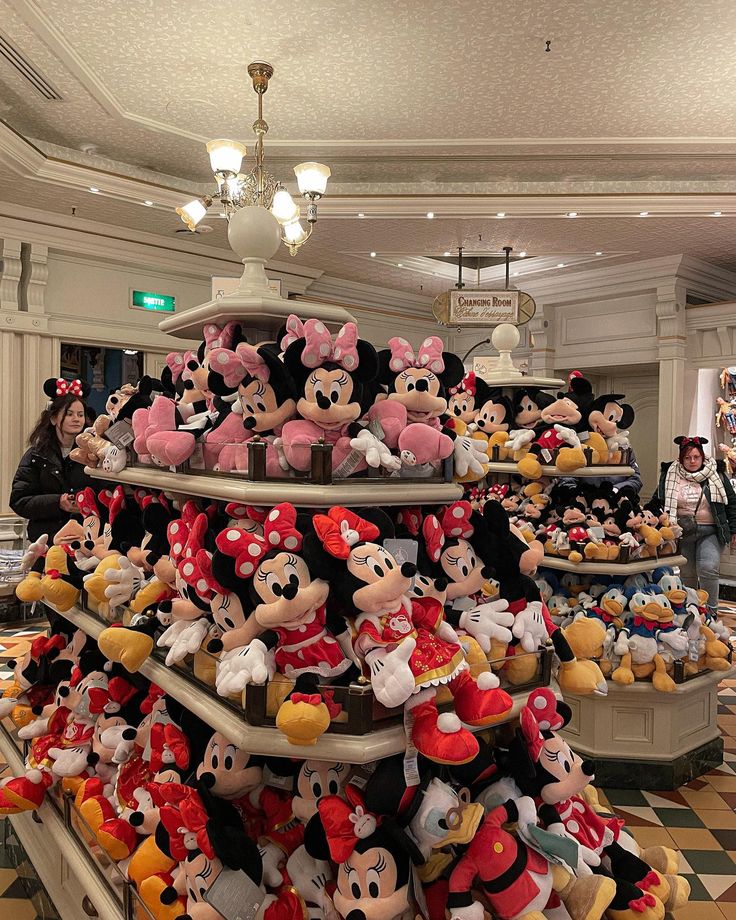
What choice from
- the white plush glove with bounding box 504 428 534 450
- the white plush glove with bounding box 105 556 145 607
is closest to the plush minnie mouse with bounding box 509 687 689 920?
the white plush glove with bounding box 105 556 145 607

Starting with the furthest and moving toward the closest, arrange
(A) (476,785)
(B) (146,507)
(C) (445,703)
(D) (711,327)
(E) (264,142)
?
(D) (711,327) → (E) (264,142) → (B) (146,507) → (A) (476,785) → (C) (445,703)

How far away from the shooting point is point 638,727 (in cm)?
317

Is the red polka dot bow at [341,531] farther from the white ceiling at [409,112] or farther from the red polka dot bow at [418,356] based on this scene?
the white ceiling at [409,112]

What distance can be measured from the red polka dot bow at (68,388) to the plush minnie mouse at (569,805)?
2.62 metres

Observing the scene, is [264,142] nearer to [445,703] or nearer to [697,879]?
[445,703]

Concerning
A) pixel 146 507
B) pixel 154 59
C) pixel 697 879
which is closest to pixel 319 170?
pixel 154 59

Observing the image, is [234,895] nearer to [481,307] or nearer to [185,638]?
[185,638]

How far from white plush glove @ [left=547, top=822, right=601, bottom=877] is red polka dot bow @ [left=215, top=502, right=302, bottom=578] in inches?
34.2

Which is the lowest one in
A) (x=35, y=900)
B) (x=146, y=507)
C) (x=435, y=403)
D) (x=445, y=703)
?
(x=35, y=900)

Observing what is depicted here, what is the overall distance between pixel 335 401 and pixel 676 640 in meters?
2.27

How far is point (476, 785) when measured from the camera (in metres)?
1.59

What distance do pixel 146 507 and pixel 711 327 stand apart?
664 centimetres

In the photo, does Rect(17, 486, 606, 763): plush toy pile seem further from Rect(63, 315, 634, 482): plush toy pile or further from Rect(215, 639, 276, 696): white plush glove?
Rect(63, 315, 634, 482): plush toy pile

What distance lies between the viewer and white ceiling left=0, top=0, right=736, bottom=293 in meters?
3.29
